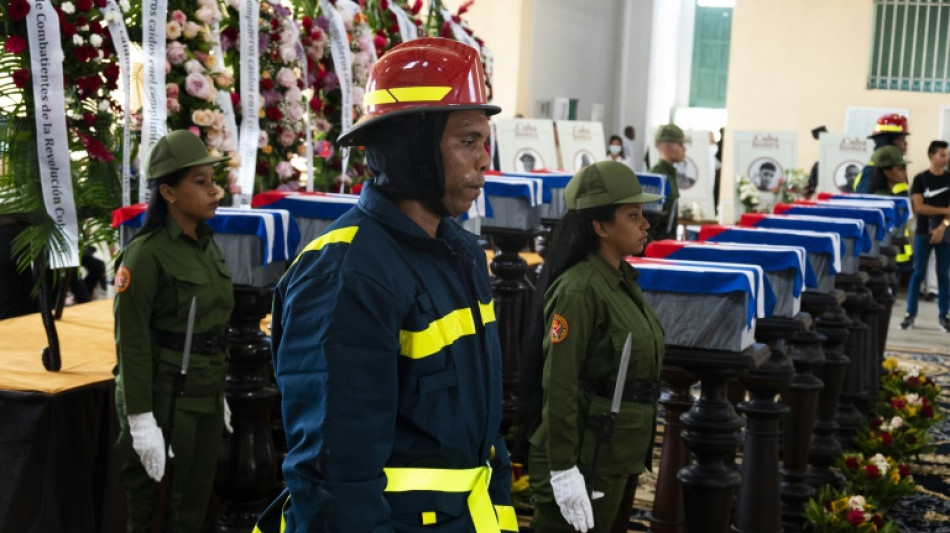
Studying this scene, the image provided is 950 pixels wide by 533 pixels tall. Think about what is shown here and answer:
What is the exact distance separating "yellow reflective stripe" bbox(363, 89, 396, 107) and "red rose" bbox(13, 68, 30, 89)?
243 cm

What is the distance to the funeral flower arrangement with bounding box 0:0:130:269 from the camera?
3.88 meters

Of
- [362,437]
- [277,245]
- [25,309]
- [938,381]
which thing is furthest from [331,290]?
[938,381]

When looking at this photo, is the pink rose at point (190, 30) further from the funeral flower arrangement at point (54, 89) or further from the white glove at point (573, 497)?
the white glove at point (573, 497)

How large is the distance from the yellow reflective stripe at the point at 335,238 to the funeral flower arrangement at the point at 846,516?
344 centimetres

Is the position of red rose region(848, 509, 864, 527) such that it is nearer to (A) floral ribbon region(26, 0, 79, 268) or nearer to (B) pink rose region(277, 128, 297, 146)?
(B) pink rose region(277, 128, 297, 146)

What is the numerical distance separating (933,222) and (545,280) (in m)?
8.29

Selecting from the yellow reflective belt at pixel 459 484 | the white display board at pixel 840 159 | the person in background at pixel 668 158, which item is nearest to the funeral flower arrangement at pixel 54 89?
the yellow reflective belt at pixel 459 484

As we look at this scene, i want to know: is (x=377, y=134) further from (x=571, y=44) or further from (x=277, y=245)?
(x=571, y=44)

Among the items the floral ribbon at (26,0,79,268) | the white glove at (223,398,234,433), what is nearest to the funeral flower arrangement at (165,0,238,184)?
the floral ribbon at (26,0,79,268)

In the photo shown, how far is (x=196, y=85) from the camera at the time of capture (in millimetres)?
4355

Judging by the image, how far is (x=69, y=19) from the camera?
3.98 metres

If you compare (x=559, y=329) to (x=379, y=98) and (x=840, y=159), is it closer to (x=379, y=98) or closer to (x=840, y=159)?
(x=379, y=98)

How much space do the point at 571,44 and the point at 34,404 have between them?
1433 cm

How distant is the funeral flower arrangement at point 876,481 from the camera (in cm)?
527
